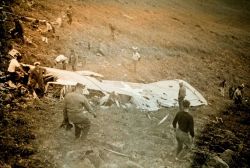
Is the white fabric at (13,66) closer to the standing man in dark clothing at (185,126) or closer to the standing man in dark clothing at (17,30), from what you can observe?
the standing man in dark clothing at (17,30)

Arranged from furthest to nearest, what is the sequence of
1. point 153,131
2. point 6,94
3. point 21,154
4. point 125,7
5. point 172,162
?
point 125,7 → point 153,131 → point 6,94 → point 172,162 → point 21,154

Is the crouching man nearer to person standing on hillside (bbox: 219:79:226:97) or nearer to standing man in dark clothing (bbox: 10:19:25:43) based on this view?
standing man in dark clothing (bbox: 10:19:25:43)

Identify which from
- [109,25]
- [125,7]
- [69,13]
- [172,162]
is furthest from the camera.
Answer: [125,7]

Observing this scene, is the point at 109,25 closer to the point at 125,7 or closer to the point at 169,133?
the point at 125,7

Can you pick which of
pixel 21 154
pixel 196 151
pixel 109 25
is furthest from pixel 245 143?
pixel 109 25

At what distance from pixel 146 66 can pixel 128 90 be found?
6033mm

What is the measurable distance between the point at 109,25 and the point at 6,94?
1160cm

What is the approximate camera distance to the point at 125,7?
23.9 m

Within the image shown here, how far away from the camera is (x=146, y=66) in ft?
54.5

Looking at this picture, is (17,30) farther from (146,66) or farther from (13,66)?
(146,66)

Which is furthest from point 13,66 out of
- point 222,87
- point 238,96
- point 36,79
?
point 222,87

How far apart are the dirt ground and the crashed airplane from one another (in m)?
0.39

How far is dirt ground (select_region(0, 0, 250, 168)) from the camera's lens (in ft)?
25.3

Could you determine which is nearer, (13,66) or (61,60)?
(13,66)
